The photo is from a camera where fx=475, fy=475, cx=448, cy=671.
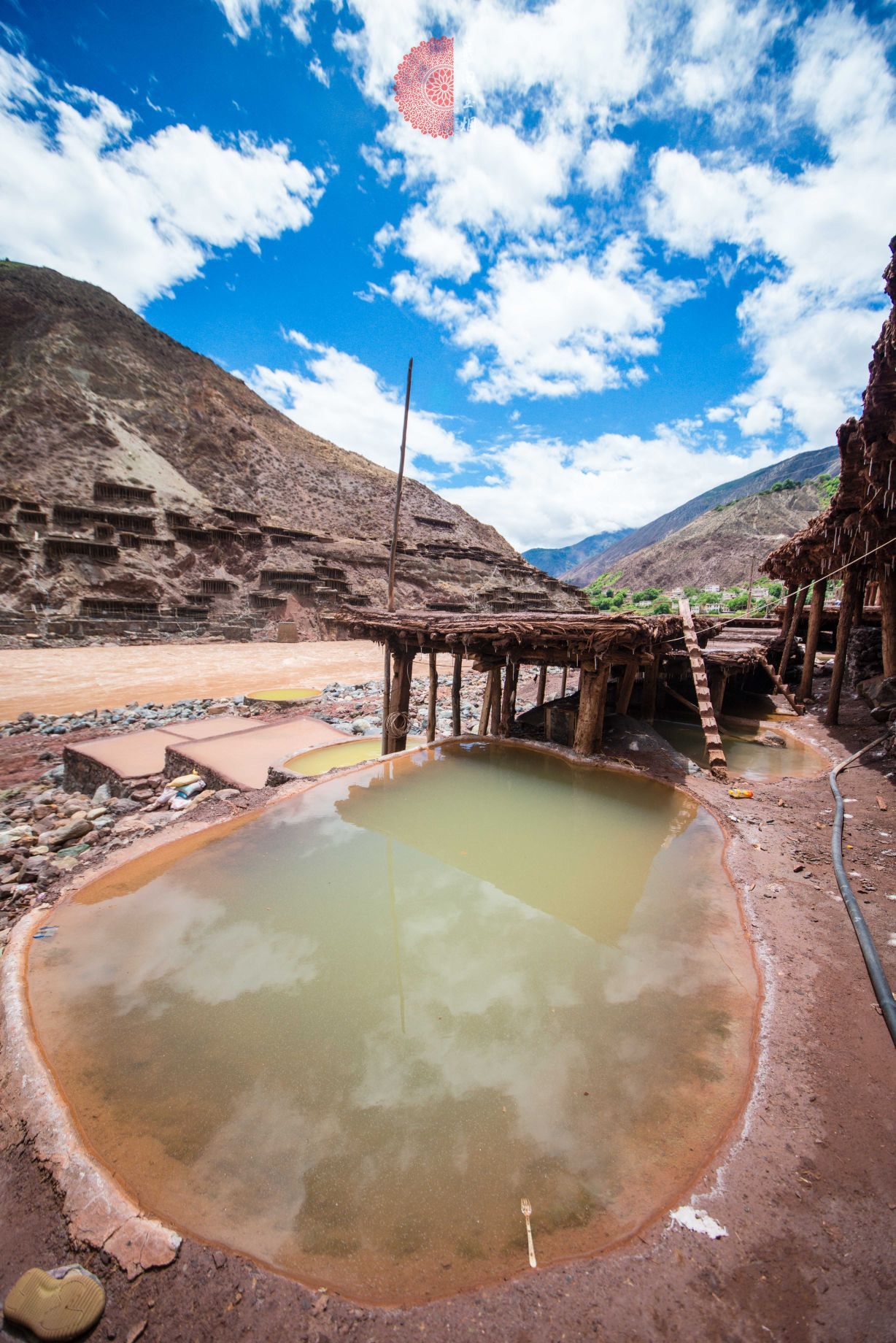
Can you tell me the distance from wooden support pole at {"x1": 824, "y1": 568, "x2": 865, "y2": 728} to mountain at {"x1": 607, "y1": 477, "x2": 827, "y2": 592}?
193ft

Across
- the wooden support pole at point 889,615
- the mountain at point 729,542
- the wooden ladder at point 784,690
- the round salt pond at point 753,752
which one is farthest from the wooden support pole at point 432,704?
the mountain at point 729,542

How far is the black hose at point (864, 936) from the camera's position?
2744mm

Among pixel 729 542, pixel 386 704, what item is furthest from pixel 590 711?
pixel 729 542

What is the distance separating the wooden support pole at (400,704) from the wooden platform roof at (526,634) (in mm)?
256

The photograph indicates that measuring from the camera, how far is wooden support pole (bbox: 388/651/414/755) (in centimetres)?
920

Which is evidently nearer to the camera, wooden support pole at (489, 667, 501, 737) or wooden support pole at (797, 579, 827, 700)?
wooden support pole at (489, 667, 501, 737)

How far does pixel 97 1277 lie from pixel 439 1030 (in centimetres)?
162

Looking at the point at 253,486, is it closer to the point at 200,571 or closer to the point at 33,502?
the point at 200,571

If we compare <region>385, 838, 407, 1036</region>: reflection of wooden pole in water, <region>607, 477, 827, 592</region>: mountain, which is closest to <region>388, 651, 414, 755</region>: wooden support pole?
<region>385, 838, 407, 1036</region>: reflection of wooden pole in water

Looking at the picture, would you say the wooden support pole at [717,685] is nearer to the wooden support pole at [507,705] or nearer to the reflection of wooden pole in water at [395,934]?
the wooden support pole at [507,705]

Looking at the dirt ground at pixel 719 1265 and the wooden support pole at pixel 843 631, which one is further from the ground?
the wooden support pole at pixel 843 631

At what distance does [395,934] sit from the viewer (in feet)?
11.9

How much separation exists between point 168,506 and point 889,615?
41.2m

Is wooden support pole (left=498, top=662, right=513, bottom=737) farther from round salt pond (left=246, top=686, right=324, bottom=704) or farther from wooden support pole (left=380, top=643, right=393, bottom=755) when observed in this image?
round salt pond (left=246, top=686, right=324, bottom=704)
